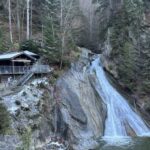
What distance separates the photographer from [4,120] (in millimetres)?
32594

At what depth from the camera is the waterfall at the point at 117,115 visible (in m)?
50.6

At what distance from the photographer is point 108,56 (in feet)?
217

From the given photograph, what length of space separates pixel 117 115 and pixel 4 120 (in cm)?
2466

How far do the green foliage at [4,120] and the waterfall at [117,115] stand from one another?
1974cm

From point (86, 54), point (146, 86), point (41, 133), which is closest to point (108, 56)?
point (86, 54)

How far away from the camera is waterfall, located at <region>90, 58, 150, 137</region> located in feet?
166

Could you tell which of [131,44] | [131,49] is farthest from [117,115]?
[131,44]

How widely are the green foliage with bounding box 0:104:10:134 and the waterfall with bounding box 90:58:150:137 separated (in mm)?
19739

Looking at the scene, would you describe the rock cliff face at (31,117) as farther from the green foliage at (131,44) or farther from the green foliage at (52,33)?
the green foliage at (131,44)

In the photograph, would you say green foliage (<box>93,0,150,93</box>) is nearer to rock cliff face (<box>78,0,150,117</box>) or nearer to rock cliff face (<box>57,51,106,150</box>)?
rock cliff face (<box>78,0,150,117</box>)

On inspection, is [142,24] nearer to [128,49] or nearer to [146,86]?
[128,49]

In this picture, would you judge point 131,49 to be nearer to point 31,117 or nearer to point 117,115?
point 117,115

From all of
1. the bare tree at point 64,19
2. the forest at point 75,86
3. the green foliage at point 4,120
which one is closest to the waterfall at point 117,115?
the forest at point 75,86

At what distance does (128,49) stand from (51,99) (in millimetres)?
21967
